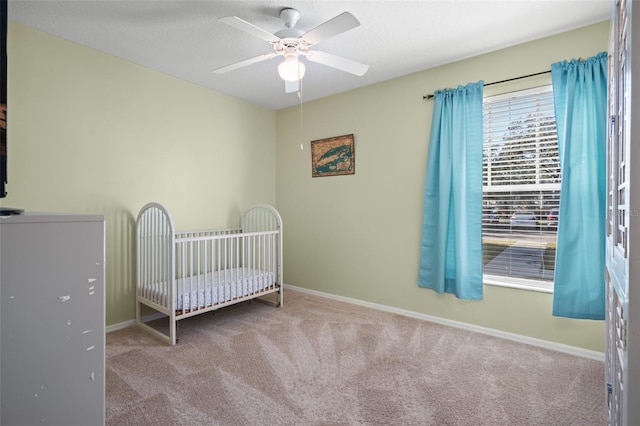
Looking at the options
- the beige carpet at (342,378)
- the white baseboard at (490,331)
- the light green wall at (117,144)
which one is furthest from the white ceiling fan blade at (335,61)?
the white baseboard at (490,331)

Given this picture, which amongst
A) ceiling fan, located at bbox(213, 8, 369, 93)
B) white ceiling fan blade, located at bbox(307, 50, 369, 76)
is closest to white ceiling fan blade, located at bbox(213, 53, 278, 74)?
ceiling fan, located at bbox(213, 8, 369, 93)

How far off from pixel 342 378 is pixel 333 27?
1983 mm

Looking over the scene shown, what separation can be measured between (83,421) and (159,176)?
252cm

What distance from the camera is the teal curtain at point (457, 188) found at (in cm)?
266

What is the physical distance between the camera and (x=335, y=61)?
208 cm

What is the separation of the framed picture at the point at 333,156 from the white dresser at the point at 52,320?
2791mm

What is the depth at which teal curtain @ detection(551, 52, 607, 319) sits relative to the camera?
83.8 inches

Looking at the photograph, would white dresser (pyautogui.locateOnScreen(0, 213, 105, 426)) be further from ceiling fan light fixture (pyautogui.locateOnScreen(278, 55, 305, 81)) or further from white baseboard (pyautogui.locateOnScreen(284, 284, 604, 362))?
white baseboard (pyautogui.locateOnScreen(284, 284, 604, 362))

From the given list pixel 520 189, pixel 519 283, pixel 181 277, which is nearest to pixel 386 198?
pixel 520 189

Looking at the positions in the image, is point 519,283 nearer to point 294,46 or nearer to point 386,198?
point 386,198

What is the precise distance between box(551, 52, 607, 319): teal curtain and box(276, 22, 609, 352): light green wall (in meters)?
0.15

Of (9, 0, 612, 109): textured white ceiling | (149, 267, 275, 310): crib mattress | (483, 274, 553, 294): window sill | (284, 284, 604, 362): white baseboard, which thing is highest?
(9, 0, 612, 109): textured white ceiling

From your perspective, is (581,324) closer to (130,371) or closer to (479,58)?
(479,58)

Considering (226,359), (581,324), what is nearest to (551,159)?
→ (581,324)
